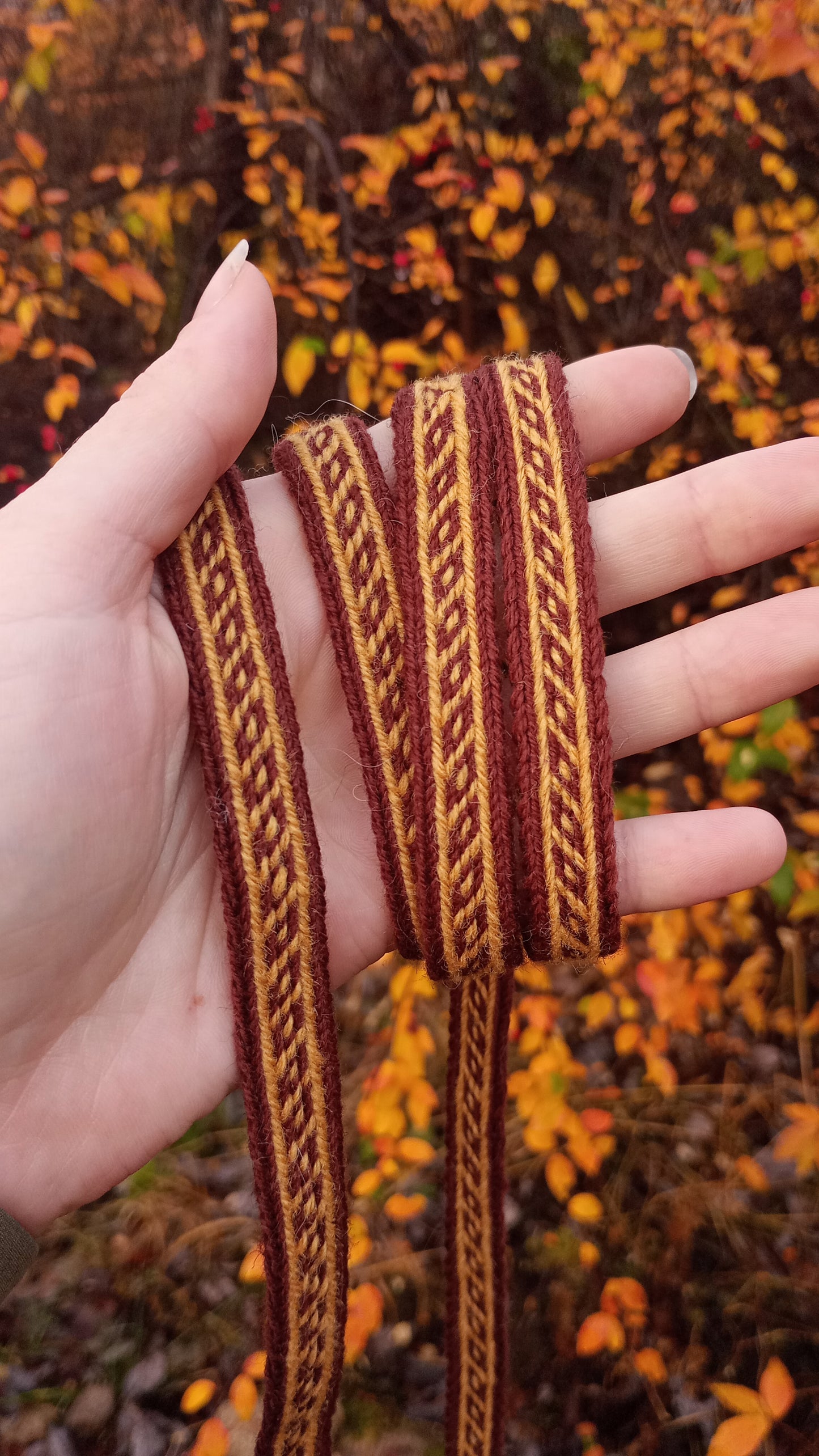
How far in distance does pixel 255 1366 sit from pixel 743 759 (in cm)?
190

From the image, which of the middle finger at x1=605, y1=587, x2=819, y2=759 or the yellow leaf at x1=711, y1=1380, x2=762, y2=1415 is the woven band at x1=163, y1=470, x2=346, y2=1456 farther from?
the yellow leaf at x1=711, y1=1380, x2=762, y2=1415

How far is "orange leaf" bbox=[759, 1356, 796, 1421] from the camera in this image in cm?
202

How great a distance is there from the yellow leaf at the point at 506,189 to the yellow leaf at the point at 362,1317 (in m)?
2.87

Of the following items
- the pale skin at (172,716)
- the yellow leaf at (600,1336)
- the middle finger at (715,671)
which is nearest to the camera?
the pale skin at (172,716)

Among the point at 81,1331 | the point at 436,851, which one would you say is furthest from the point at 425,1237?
the point at 436,851

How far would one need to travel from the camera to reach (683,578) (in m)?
1.60

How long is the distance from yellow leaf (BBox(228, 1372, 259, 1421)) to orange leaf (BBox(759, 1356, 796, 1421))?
1125mm

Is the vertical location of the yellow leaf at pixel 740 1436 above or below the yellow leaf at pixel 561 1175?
below

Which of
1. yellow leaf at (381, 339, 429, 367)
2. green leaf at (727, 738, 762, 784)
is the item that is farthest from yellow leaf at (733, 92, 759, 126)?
green leaf at (727, 738, 762, 784)

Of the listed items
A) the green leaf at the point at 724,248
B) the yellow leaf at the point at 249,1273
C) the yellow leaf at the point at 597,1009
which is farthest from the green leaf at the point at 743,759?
the yellow leaf at the point at 249,1273

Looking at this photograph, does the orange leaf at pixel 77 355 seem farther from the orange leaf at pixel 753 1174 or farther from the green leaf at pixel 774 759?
the orange leaf at pixel 753 1174

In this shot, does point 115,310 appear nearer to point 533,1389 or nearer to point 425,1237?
point 425,1237

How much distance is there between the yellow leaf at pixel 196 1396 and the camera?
202cm

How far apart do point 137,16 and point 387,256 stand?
37.6 inches
